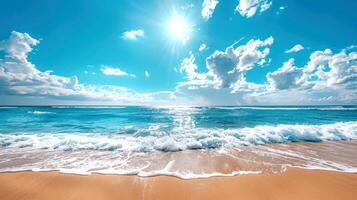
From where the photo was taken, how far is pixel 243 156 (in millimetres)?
6062

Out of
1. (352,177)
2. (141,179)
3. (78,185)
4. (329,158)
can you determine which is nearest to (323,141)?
(329,158)

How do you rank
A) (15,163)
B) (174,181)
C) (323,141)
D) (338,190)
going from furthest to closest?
(323,141) → (15,163) → (174,181) → (338,190)

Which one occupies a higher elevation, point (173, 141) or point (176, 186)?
point (173, 141)

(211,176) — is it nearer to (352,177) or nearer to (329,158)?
(352,177)

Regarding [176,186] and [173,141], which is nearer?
[176,186]

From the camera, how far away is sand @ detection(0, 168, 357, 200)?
11.1 feet

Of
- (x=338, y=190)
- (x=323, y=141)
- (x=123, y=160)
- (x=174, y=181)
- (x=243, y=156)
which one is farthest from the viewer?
(x=323, y=141)

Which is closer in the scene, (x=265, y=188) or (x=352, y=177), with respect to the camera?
(x=265, y=188)

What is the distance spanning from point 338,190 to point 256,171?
1.71m

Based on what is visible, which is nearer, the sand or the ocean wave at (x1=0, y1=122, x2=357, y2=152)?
the sand

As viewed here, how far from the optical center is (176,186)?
12.4 ft

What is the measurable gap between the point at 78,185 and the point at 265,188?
174 inches

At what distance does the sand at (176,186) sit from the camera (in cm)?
339

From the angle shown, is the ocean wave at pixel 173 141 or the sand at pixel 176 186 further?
the ocean wave at pixel 173 141
